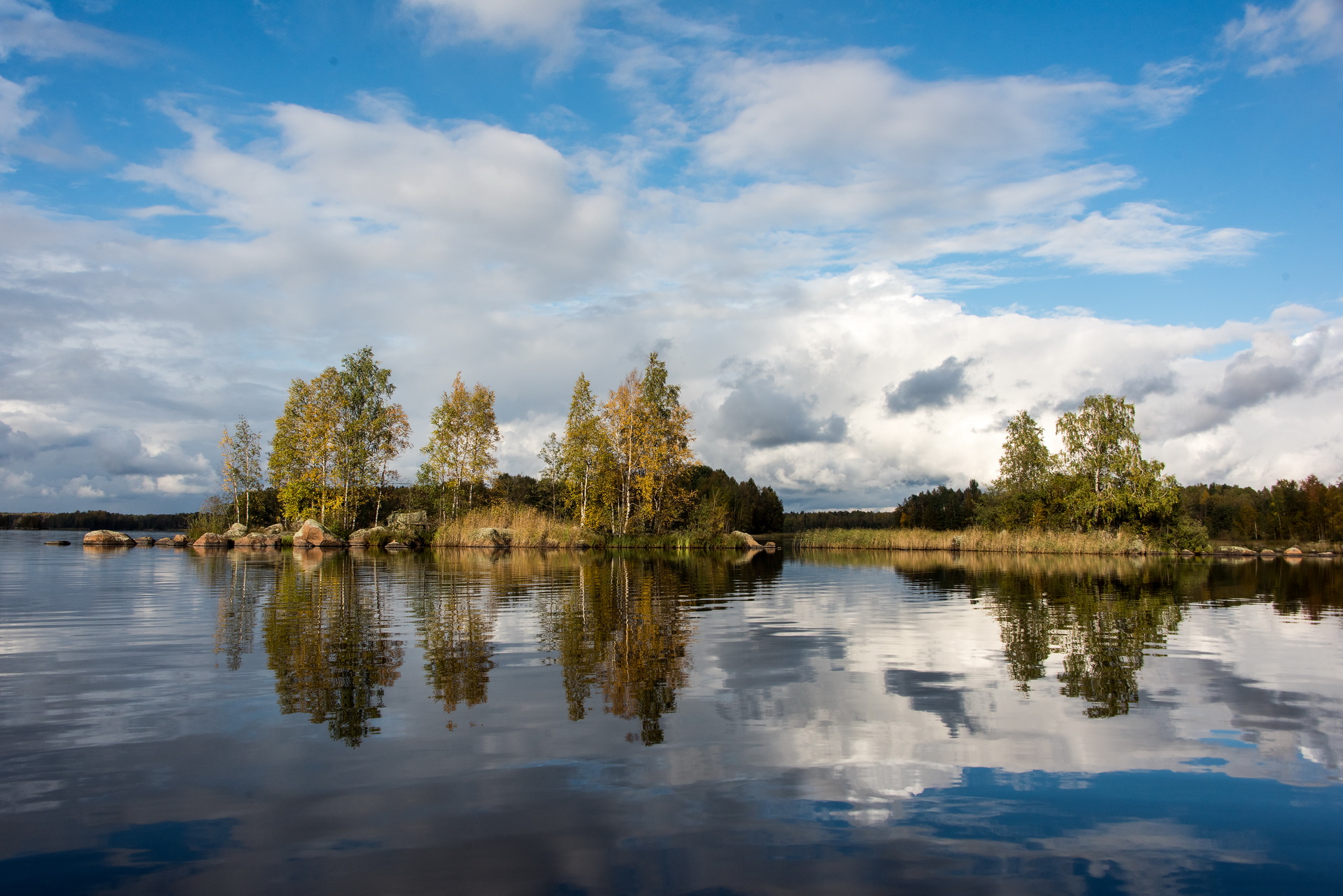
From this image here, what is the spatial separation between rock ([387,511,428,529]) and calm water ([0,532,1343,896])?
40899mm

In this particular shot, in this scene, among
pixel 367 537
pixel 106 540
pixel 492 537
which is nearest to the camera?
pixel 492 537

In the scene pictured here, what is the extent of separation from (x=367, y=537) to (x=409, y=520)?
4613 millimetres

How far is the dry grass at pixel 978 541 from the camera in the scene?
52719mm

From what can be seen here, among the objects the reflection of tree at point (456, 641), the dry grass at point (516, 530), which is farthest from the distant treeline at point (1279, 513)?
the reflection of tree at point (456, 641)

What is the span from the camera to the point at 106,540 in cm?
4778

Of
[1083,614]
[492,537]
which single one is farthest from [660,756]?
[492,537]

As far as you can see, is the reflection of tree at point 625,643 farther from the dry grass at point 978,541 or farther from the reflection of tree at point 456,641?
the dry grass at point 978,541

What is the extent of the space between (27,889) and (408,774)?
2.13m

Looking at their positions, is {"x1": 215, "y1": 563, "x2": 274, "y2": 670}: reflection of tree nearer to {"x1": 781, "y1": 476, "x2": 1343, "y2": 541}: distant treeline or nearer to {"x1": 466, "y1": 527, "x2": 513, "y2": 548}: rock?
{"x1": 466, "y1": 527, "x2": 513, "y2": 548}: rock

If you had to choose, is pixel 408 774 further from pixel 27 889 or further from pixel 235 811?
pixel 27 889

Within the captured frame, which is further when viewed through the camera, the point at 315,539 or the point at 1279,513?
the point at 1279,513

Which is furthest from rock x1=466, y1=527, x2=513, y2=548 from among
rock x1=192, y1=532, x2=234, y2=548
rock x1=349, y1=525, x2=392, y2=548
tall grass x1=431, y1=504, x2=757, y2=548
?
rock x1=192, y1=532, x2=234, y2=548

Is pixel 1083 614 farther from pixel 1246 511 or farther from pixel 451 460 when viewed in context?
pixel 1246 511

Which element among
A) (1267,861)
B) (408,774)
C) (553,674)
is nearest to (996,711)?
(1267,861)
